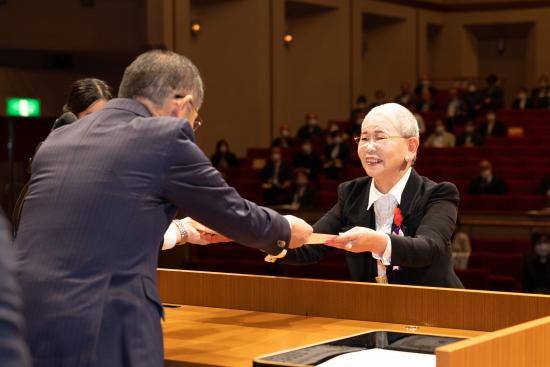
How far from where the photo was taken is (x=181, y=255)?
36.8ft

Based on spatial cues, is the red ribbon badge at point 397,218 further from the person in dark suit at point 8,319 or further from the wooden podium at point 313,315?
the person in dark suit at point 8,319

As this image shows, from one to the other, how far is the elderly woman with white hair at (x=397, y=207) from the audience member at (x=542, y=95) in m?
14.3

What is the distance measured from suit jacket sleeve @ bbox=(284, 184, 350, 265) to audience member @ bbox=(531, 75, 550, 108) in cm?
1422

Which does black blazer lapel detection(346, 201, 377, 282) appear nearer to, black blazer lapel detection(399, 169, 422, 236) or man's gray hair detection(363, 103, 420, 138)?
black blazer lapel detection(399, 169, 422, 236)

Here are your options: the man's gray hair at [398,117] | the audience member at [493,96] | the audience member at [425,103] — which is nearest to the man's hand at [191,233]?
the man's gray hair at [398,117]

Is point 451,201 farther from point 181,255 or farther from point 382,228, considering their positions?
point 181,255

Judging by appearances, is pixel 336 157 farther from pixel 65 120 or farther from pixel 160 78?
pixel 160 78

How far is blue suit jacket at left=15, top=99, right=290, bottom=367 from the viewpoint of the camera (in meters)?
2.10

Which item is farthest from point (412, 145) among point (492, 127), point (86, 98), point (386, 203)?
point (492, 127)

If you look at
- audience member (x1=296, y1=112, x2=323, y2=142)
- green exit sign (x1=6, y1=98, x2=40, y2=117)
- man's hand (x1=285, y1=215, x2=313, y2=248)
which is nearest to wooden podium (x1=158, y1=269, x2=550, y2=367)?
man's hand (x1=285, y1=215, x2=313, y2=248)

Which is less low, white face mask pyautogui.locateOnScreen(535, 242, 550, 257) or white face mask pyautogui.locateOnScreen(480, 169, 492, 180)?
white face mask pyautogui.locateOnScreen(480, 169, 492, 180)

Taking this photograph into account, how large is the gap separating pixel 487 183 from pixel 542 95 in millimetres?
6117

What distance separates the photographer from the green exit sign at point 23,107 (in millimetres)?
14875

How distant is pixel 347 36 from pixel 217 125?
12.7ft
